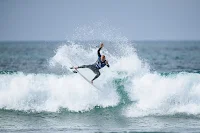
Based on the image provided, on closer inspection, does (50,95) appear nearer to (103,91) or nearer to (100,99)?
(100,99)

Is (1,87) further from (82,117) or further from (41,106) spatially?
(82,117)

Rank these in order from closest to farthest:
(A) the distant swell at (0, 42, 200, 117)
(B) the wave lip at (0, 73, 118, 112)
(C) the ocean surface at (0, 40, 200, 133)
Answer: (C) the ocean surface at (0, 40, 200, 133) < (A) the distant swell at (0, 42, 200, 117) < (B) the wave lip at (0, 73, 118, 112)

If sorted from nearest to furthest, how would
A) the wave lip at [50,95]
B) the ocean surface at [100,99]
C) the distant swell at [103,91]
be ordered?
the ocean surface at [100,99], the distant swell at [103,91], the wave lip at [50,95]

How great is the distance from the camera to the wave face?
2150 centimetres

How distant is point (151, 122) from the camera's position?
1908 cm

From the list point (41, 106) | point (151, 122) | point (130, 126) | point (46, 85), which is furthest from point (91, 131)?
point (46, 85)

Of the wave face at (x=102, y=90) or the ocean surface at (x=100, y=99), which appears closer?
the ocean surface at (x=100, y=99)

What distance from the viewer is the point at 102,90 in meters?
22.4

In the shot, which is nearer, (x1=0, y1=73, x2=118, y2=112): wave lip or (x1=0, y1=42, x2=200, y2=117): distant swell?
(x1=0, y1=42, x2=200, y2=117): distant swell

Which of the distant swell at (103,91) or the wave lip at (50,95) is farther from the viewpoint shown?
the wave lip at (50,95)

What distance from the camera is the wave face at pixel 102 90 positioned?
70.5 ft

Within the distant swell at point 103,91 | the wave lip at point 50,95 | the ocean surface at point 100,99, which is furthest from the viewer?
the wave lip at point 50,95

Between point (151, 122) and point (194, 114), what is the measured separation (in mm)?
2713

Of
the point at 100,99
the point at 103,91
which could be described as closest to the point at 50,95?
the point at 100,99
